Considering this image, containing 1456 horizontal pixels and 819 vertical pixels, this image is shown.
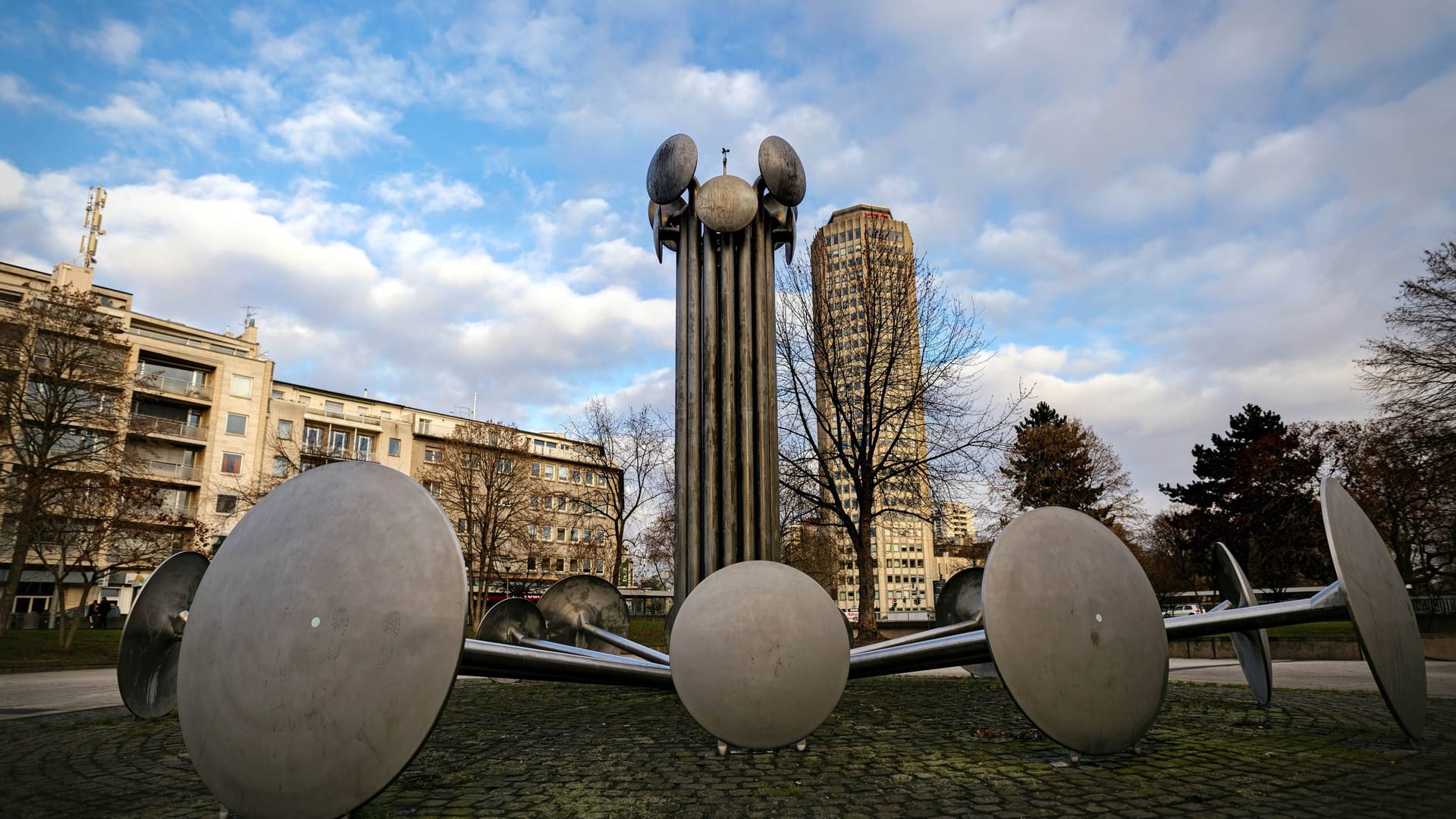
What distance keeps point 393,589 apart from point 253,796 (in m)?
1.19

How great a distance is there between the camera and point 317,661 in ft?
12.7

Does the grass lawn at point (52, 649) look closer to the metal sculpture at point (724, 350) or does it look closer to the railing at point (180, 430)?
the railing at point (180, 430)

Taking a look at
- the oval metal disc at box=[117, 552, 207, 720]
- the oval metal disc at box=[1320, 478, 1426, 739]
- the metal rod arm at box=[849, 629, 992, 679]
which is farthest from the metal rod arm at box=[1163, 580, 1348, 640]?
the oval metal disc at box=[117, 552, 207, 720]

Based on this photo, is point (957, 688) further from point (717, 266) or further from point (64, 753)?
point (64, 753)

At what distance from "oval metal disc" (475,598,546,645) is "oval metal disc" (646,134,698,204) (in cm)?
677

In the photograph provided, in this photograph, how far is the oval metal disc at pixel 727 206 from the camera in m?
12.4

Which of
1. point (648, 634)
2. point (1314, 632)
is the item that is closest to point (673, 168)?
point (648, 634)

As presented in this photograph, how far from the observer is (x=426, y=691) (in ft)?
13.2

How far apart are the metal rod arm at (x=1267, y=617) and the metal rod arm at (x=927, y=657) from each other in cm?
152

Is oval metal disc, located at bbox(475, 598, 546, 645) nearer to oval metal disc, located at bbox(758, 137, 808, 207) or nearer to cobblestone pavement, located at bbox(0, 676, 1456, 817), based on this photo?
cobblestone pavement, located at bbox(0, 676, 1456, 817)

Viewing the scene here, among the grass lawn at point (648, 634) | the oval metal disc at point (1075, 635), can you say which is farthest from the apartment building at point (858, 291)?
the oval metal disc at point (1075, 635)

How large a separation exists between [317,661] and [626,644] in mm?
6845

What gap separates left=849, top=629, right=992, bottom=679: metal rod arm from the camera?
6.63 metres

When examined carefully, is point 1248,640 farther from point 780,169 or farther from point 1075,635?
point 780,169
